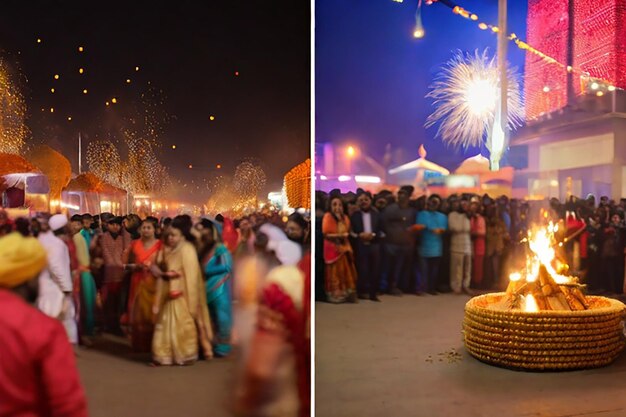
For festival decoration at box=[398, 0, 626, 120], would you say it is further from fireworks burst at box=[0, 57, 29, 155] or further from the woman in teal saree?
fireworks burst at box=[0, 57, 29, 155]

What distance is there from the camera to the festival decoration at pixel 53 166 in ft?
5.71

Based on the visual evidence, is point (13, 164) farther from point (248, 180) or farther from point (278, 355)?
point (278, 355)

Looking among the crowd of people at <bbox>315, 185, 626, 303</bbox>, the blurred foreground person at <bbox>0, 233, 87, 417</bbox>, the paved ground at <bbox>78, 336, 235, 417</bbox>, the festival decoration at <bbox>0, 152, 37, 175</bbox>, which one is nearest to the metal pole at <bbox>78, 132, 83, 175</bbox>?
the festival decoration at <bbox>0, 152, 37, 175</bbox>

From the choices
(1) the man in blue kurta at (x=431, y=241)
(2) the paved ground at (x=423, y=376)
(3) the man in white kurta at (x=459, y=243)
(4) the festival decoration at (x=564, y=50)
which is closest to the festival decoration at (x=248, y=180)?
(2) the paved ground at (x=423, y=376)

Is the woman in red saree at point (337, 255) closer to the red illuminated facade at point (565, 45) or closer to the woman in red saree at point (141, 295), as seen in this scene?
the woman in red saree at point (141, 295)

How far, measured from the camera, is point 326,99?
1.96 metres

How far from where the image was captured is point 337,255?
195 cm

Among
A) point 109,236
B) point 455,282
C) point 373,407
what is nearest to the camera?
point 109,236

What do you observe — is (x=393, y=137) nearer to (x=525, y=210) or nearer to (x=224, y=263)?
(x=525, y=210)

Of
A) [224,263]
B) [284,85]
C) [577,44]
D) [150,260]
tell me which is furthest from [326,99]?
[577,44]

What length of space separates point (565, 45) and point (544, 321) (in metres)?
1.12

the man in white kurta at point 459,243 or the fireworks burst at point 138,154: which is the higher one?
the fireworks burst at point 138,154

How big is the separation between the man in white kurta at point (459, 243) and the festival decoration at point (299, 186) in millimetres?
569

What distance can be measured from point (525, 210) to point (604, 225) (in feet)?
1.18
